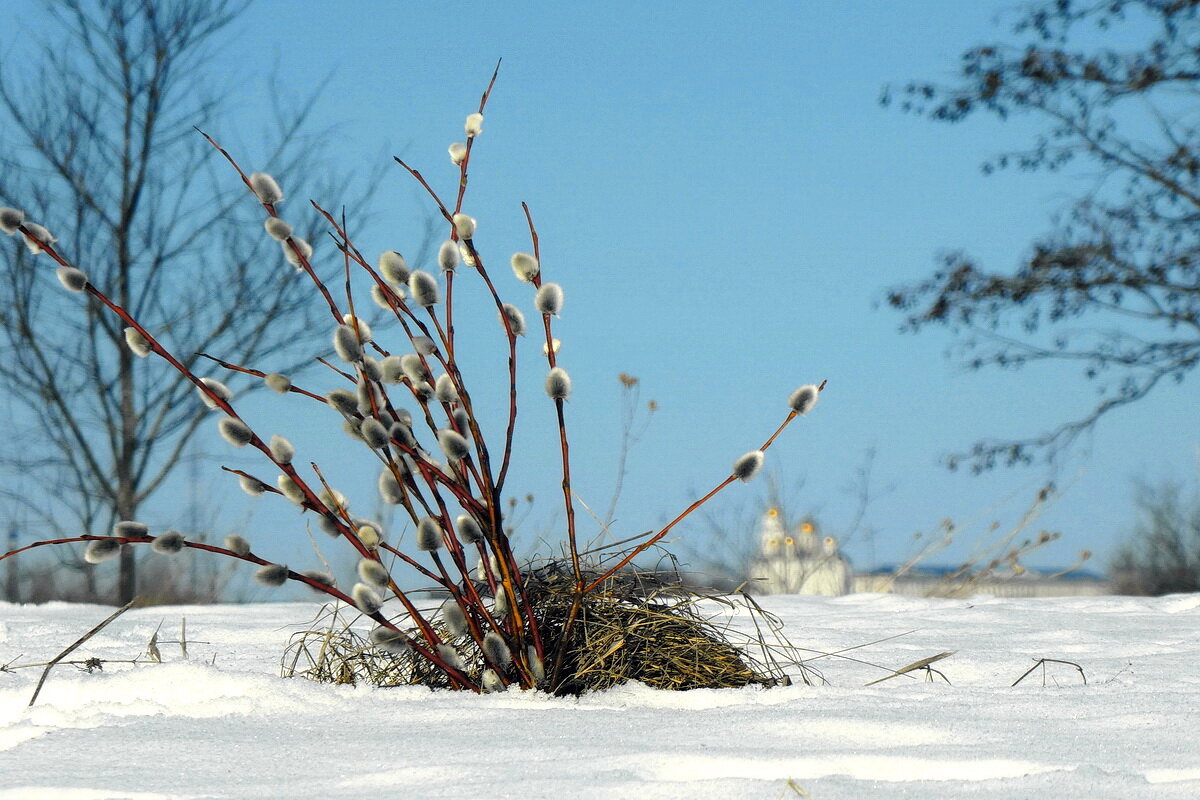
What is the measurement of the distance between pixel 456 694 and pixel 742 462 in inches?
22.8

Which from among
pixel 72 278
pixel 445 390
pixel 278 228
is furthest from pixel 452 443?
pixel 72 278

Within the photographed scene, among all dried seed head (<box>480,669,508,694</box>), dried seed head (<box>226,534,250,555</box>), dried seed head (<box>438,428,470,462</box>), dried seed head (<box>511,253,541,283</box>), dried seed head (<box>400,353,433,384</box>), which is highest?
dried seed head (<box>511,253,541,283</box>)

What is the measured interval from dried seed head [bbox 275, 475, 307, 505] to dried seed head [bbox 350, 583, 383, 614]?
0.17 metres

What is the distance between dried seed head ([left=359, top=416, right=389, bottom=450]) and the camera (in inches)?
51.5

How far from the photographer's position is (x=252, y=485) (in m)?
1.46

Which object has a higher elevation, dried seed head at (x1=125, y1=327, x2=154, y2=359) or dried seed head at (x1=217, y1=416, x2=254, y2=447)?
dried seed head at (x1=125, y1=327, x2=154, y2=359)

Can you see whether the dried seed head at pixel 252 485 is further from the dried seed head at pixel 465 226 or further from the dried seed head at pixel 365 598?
the dried seed head at pixel 465 226

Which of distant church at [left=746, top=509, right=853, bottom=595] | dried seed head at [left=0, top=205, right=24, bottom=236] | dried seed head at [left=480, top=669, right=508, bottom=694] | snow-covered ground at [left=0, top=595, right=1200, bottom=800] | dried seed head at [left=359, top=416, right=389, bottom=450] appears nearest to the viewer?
snow-covered ground at [left=0, top=595, right=1200, bottom=800]

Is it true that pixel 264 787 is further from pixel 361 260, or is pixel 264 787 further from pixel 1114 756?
pixel 1114 756

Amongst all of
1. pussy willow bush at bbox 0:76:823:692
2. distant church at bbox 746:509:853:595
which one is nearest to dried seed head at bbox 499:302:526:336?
pussy willow bush at bbox 0:76:823:692

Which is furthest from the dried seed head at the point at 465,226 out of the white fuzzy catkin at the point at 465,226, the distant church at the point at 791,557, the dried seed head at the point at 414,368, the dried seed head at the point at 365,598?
the distant church at the point at 791,557

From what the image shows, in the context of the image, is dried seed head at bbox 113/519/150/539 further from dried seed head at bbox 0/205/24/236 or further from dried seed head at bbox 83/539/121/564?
dried seed head at bbox 0/205/24/236

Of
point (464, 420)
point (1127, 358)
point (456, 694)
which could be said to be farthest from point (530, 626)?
point (1127, 358)

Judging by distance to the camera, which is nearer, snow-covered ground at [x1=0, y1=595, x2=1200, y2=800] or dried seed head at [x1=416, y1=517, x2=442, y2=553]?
snow-covered ground at [x1=0, y1=595, x2=1200, y2=800]
